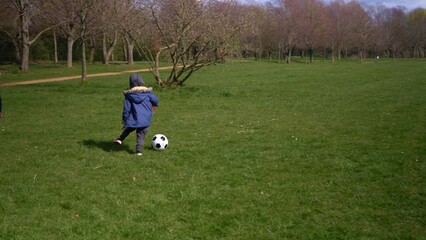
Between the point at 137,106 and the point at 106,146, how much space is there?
140 centimetres

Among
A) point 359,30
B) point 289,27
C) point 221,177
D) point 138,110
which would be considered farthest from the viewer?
point 359,30

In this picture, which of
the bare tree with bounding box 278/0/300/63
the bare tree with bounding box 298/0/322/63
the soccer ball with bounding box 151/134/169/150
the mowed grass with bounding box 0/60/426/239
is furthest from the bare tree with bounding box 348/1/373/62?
the soccer ball with bounding box 151/134/169/150

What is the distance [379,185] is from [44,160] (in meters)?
5.91

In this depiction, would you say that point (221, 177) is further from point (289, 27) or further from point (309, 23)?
point (309, 23)

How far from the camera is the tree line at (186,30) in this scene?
21.0 meters

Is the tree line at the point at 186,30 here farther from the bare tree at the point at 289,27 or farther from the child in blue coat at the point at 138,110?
the child in blue coat at the point at 138,110

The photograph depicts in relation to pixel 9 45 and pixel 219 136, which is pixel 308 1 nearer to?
pixel 9 45

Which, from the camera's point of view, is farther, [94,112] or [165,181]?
[94,112]

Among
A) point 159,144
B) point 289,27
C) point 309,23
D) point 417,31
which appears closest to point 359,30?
point 309,23

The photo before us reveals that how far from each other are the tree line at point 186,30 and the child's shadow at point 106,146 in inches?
476

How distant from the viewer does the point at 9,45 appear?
52.8 meters

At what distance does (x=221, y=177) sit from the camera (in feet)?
22.1

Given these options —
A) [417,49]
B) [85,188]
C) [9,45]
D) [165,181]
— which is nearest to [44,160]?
[85,188]

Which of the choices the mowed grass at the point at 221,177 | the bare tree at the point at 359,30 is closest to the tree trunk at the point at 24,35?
the mowed grass at the point at 221,177
